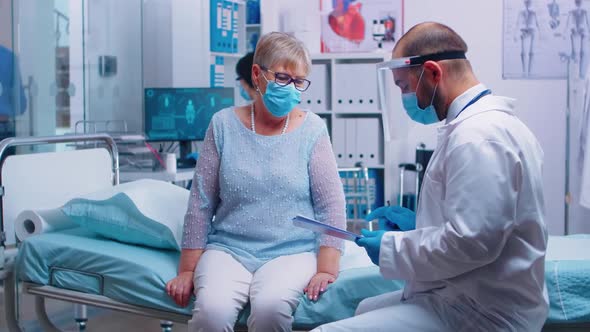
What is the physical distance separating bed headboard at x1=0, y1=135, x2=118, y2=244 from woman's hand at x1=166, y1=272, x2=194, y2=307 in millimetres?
698

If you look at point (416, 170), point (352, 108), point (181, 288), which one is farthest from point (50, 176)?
point (416, 170)

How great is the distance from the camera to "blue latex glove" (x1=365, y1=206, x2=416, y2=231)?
1970 mm

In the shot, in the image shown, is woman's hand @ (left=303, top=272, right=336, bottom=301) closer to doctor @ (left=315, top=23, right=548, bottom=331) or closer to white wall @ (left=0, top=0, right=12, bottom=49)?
doctor @ (left=315, top=23, right=548, bottom=331)

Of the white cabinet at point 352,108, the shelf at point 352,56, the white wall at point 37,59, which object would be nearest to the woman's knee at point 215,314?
the white wall at point 37,59

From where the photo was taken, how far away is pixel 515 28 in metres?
5.78

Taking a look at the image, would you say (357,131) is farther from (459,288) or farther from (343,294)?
(459,288)

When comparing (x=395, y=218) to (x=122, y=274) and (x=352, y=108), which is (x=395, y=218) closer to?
(x=122, y=274)

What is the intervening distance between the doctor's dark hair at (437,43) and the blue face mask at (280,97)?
64cm

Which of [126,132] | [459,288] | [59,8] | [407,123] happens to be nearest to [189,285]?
[459,288]

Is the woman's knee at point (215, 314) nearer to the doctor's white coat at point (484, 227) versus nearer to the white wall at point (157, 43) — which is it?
the doctor's white coat at point (484, 227)

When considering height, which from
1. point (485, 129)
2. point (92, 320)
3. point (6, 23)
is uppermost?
point (6, 23)

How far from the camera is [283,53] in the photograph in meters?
2.34

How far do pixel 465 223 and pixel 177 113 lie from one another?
3.22m

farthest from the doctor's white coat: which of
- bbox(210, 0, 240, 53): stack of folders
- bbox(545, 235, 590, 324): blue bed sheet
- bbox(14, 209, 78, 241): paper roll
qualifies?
bbox(210, 0, 240, 53): stack of folders
